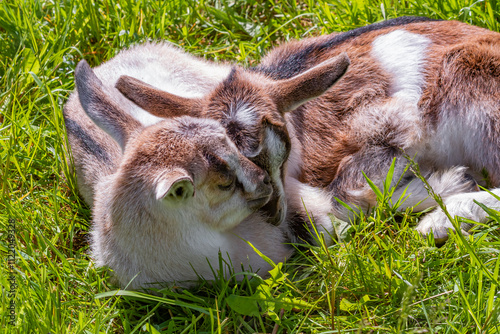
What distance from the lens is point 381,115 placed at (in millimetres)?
4531

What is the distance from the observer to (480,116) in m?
4.28

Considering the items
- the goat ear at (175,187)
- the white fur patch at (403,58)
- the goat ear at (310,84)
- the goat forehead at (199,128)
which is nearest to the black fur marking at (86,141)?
the goat forehead at (199,128)

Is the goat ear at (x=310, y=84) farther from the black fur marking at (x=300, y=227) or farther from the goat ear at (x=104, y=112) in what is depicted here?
the goat ear at (x=104, y=112)

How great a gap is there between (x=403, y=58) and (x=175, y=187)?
7.15ft

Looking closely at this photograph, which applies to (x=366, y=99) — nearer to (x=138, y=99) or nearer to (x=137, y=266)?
(x=138, y=99)

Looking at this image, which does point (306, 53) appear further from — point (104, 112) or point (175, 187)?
point (175, 187)

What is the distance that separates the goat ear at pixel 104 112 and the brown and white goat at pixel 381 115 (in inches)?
6.3

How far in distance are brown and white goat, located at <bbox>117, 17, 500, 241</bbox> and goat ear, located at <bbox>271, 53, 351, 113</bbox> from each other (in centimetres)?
2

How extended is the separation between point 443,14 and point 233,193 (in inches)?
109

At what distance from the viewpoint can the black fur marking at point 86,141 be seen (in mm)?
4426

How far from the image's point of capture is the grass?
11.4 ft

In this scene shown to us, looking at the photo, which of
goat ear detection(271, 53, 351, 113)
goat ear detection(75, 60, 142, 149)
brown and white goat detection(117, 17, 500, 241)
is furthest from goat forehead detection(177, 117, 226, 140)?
goat ear detection(271, 53, 351, 113)

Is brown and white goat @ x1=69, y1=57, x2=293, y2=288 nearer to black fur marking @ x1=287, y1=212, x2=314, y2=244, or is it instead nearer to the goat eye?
the goat eye

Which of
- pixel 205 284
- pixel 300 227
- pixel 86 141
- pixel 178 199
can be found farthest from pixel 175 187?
pixel 86 141
